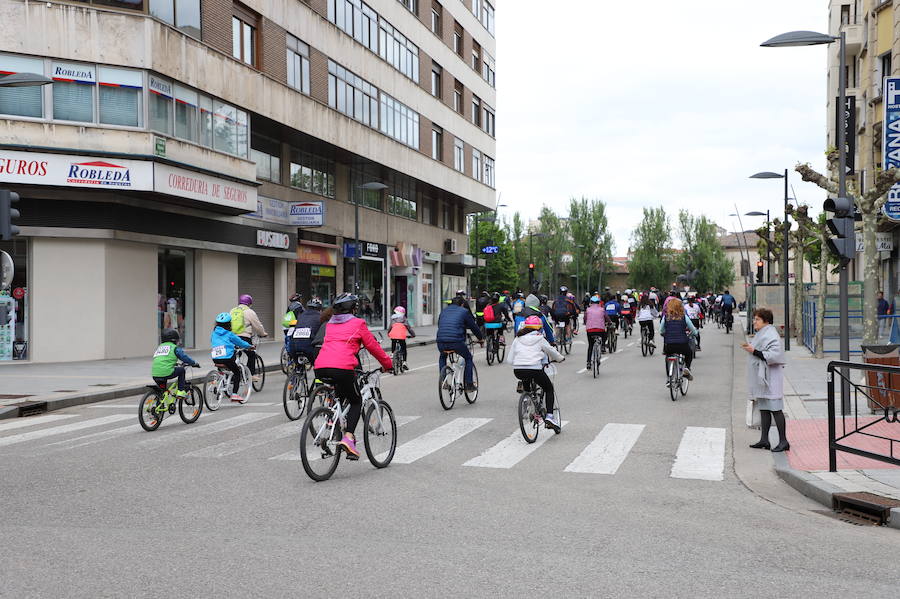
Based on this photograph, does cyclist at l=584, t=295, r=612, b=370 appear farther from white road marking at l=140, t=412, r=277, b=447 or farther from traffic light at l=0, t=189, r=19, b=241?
traffic light at l=0, t=189, r=19, b=241

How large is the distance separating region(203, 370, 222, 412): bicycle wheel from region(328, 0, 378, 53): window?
74.1ft

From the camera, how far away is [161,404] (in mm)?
11117

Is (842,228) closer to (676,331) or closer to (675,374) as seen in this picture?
(676,331)

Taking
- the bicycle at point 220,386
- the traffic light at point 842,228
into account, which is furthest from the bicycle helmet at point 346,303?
the traffic light at point 842,228

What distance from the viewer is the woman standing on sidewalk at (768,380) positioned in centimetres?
931

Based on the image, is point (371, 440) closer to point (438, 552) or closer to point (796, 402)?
point (438, 552)

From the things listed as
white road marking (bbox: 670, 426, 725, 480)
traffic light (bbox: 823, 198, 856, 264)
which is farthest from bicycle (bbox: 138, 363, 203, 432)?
traffic light (bbox: 823, 198, 856, 264)

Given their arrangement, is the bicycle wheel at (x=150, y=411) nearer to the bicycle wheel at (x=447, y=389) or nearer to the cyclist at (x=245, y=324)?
the bicycle wheel at (x=447, y=389)

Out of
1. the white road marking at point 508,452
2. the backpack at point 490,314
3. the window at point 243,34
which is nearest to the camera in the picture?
the white road marking at point 508,452

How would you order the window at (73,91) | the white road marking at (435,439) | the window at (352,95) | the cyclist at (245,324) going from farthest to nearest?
the window at (352,95)
the window at (73,91)
the cyclist at (245,324)
the white road marking at (435,439)

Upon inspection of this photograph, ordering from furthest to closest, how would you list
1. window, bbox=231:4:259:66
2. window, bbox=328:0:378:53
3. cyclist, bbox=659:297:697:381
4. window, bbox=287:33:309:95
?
window, bbox=328:0:378:53
window, bbox=287:33:309:95
window, bbox=231:4:259:66
cyclist, bbox=659:297:697:381

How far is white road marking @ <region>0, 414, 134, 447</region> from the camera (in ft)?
34.3

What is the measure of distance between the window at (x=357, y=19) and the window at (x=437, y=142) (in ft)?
25.7

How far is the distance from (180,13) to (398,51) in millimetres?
17055
